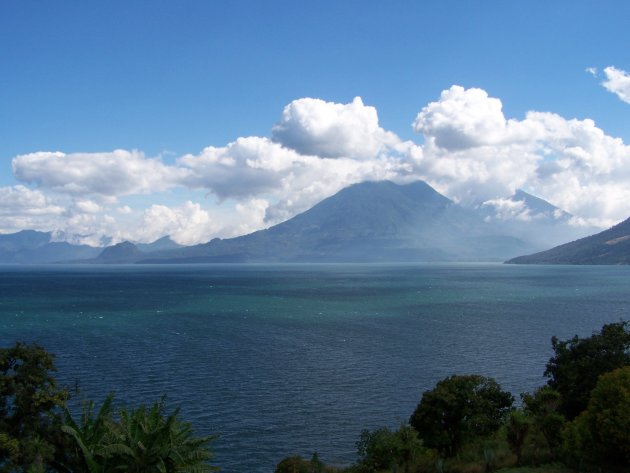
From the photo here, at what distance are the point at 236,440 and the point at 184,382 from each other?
22236mm

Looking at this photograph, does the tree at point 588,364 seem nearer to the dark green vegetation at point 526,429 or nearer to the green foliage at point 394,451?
the dark green vegetation at point 526,429

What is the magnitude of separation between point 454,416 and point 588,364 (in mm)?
12951

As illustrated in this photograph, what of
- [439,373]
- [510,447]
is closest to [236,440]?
[510,447]

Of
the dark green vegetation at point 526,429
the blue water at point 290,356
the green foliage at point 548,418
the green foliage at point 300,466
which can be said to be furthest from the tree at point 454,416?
the blue water at point 290,356

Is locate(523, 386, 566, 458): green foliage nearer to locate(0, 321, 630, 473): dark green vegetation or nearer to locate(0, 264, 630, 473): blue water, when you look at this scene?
locate(0, 321, 630, 473): dark green vegetation

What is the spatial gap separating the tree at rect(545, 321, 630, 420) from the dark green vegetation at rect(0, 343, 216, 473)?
33.3 metres

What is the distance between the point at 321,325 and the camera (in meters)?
126

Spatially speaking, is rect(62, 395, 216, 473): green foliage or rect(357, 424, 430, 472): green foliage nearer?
rect(62, 395, 216, 473): green foliage

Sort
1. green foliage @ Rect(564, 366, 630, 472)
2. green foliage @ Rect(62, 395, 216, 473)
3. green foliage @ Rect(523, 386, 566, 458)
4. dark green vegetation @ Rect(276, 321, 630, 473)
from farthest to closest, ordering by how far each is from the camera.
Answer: green foliage @ Rect(523, 386, 566, 458) → dark green vegetation @ Rect(276, 321, 630, 473) → green foliage @ Rect(564, 366, 630, 472) → green foliage @ Rect(62, 395, 216, 473)

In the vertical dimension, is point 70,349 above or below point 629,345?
below

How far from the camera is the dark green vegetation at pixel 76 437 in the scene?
26.3 m

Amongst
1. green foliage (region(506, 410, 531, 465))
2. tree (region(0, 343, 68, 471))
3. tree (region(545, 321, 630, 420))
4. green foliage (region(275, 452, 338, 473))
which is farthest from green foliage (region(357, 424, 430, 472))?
tree (region(0, 343, 68, 471))

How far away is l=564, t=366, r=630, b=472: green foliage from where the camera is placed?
30.7m

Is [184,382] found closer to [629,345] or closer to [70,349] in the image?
[70,349]
